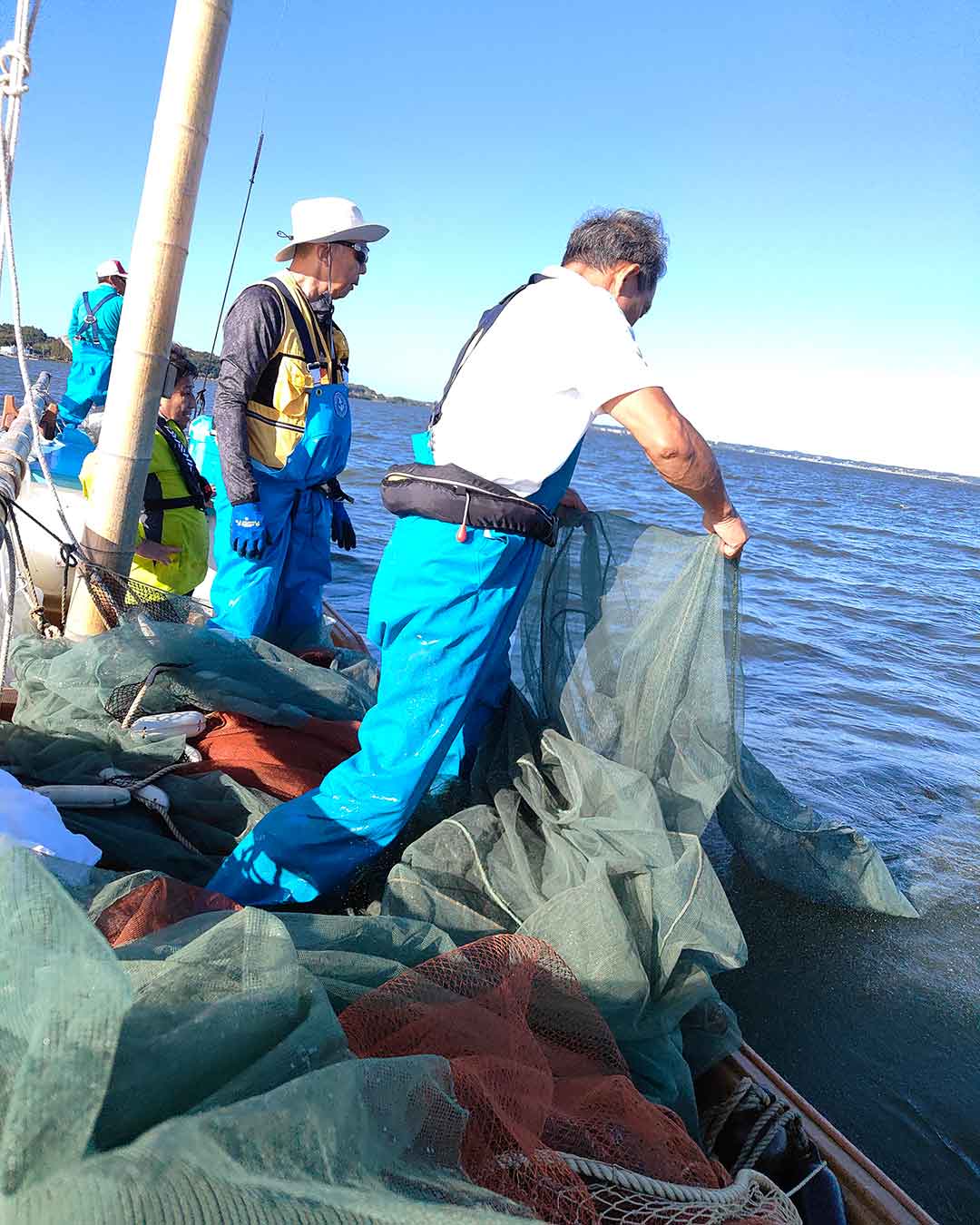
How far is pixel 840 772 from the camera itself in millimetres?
5980

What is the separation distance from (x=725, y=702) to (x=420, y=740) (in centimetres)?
118

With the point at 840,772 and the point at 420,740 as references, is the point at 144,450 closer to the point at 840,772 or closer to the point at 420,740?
the point at 420,740

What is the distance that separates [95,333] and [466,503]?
6022mm

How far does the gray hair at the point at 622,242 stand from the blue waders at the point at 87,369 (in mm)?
5278

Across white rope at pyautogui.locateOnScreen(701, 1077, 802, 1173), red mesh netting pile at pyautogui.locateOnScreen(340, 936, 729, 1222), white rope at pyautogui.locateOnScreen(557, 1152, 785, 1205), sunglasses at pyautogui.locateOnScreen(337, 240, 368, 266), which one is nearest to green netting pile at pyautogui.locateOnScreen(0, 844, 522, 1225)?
red mesh netting pile at pyautogui.locateOnScreen(340, 936, 729, 1222)

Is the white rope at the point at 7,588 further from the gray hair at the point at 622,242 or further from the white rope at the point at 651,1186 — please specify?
the gray hair at the point at 622,242

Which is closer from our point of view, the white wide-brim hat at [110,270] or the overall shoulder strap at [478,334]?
the overall shoulder strap at [478,334]

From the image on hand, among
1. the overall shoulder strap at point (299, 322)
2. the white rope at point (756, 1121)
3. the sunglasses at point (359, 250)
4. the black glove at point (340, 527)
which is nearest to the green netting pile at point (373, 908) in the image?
the white rope at point (756, 1121)

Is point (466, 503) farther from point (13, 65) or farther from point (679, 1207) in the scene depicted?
point (13, 65)

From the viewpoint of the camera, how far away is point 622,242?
273 centimetres

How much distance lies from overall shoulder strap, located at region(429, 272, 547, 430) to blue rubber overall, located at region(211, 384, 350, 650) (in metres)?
1.23

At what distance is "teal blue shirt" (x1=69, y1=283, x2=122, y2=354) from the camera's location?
6.98 m

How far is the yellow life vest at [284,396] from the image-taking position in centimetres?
397

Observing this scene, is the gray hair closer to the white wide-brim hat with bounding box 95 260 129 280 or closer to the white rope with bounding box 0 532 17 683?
the white rope with bounding box 0 532 17 683
